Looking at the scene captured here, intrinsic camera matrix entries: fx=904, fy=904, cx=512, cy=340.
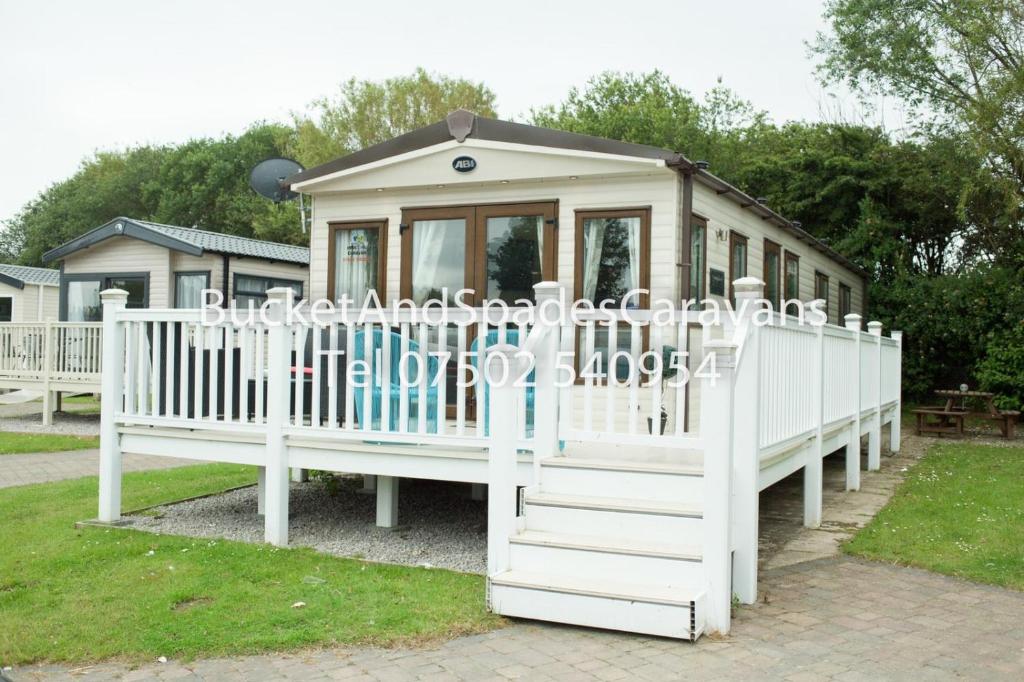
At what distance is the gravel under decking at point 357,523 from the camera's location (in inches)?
226

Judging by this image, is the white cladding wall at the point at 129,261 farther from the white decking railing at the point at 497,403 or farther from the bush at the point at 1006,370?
the bush at the point at 1006,370

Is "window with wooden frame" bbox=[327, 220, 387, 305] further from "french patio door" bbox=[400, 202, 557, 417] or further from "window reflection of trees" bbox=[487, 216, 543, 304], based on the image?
"window reflection of trees" bbox=[487, 216, 543, 304]

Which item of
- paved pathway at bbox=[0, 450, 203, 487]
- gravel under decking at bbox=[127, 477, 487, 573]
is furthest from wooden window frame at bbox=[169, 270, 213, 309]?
gravel under decking at bbox=[127, 477, 487, 573]

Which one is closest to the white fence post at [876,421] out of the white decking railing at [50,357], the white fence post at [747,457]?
the white fence post at [747,457]

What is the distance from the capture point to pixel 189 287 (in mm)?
16469

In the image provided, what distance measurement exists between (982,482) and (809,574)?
4307 millimetres

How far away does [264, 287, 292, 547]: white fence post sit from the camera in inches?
229

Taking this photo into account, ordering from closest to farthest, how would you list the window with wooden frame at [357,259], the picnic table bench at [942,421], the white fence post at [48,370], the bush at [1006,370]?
the window with wooden frame at [357,259], the picnic table bench at [942,421], the white fence post at [48,370], the bush at [1006,370]

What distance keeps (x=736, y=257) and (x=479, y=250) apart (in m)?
2.97

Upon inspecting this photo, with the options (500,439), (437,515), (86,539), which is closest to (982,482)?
(437,515)

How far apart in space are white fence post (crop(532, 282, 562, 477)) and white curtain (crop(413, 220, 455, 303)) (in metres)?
3.87

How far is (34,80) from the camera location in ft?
37.7

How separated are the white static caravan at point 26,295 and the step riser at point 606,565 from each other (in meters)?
20.8

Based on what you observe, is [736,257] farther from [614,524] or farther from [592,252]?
[614,524]
